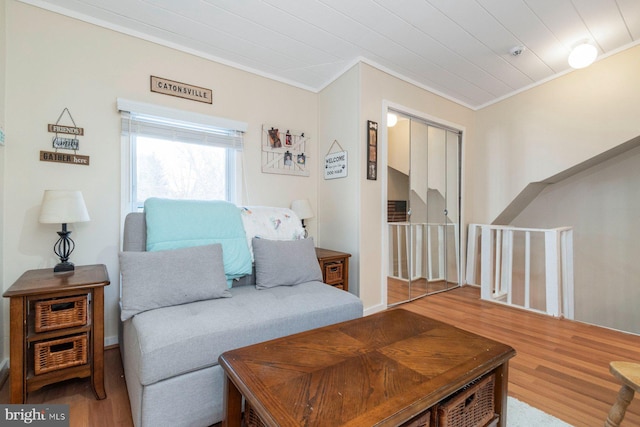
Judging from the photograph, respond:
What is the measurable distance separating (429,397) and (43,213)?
2.11m

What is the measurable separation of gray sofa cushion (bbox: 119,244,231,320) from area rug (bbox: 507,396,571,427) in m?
1.61

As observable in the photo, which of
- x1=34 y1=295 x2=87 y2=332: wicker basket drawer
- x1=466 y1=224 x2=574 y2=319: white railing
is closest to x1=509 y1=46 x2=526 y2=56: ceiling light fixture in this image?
x1=466 y1=224 x2=574 y2=319: white railing

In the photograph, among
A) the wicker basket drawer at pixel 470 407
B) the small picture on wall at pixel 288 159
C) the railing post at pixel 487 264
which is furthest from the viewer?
the railing post at pixel 487 264

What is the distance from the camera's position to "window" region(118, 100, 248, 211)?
2170 mm

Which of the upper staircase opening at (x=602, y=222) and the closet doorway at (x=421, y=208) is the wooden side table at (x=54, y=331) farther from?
the upper staircase opening at (x=602, y=222)

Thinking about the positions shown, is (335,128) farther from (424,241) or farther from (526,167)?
(526,167)

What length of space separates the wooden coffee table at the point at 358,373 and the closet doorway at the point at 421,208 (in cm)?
170

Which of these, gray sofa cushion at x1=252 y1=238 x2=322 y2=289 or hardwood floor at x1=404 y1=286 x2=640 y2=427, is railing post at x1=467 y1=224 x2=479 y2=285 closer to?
hardwood floor at x1=404 y1=286 x2=640 y2=427

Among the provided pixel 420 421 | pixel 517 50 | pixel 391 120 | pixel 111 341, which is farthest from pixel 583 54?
pixel 111 341

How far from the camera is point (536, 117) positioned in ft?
10.7

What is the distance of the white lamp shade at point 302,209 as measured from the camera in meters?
2.71

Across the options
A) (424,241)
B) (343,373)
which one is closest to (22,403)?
(343,373)

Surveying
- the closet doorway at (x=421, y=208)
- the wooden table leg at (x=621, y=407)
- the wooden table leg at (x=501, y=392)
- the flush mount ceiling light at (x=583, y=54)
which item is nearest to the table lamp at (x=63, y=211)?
the wooden table leg at (x=501, y=392)

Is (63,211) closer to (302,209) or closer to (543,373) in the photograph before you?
(302,209)
